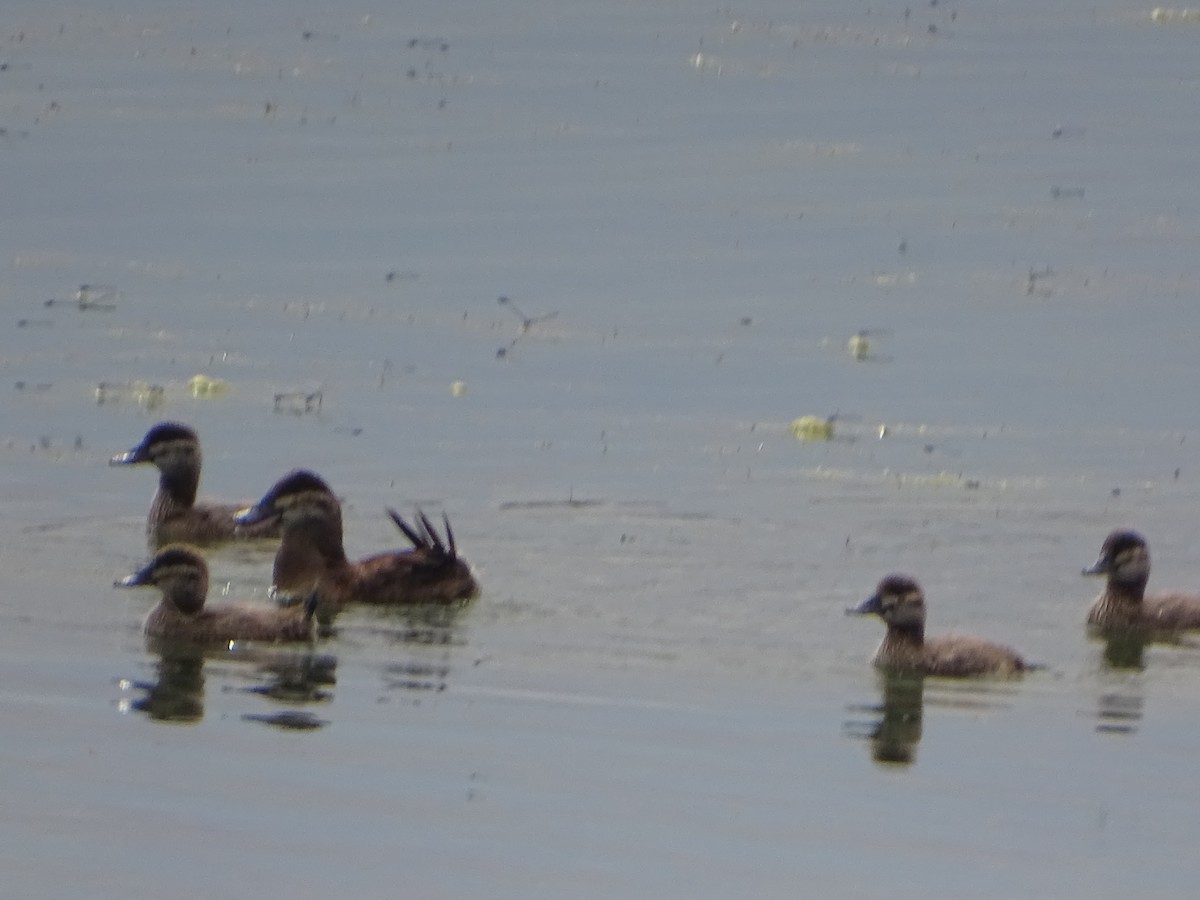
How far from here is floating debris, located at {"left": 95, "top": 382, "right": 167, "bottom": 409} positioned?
2056cm

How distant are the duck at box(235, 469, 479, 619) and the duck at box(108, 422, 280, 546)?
130cm

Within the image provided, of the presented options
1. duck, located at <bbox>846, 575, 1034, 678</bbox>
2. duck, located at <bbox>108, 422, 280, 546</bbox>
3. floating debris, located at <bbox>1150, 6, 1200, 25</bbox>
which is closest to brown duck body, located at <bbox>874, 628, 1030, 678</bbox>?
duck, located at <bbox>846, 575, 1034, 678</bbox>

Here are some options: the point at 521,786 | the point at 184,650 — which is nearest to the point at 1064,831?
the point at 521,786

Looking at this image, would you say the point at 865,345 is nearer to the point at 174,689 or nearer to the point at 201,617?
the point at 201,617

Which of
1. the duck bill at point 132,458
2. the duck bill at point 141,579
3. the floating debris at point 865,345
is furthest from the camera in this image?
the floating debris at point 865,345

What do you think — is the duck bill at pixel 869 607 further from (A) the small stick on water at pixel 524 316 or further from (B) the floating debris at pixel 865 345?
(A) the small stick on water at pixel 524 316

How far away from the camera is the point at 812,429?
65.0 feet

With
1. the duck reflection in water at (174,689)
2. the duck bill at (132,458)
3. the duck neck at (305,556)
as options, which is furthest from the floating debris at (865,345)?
the duck reflection in water at (174,689)

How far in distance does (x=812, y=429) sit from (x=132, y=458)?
422 centimetres

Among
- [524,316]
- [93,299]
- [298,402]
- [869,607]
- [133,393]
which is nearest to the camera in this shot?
[869,607]

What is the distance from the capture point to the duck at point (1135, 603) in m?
15.6

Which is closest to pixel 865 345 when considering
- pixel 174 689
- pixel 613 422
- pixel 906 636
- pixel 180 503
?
pixel 613 422

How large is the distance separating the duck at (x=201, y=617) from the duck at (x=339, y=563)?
0.80 metres

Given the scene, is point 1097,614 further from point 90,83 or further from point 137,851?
point 90,83
